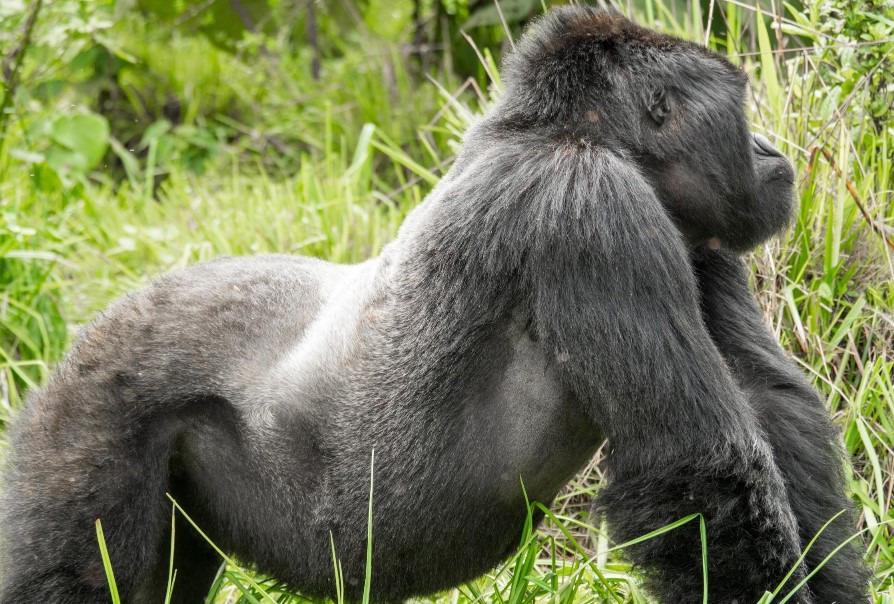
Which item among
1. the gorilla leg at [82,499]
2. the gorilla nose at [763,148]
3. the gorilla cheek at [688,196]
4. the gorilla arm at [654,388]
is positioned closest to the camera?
the gorilla arm at [654,388]

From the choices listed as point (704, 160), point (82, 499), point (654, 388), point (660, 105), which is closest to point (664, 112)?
point (660, 105)

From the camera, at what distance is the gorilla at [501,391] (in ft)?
7.63

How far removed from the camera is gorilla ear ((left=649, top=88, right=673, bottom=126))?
262 centimetres

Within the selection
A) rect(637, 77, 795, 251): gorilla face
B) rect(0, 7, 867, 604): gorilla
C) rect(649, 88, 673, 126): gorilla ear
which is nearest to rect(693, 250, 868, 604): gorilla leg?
rect(0, 7, 867, 604): gorilla

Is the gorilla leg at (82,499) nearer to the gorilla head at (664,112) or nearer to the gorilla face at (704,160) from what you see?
the gorilla head at (664,112)

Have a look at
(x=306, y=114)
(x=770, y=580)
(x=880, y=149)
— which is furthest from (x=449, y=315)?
(x=306, y=114)

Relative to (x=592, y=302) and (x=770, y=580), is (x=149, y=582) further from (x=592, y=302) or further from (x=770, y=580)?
(x=770, y=580)

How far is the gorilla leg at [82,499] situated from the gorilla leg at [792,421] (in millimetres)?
1508

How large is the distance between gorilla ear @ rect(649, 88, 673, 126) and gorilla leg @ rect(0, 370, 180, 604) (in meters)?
1.46

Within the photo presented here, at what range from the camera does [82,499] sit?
253 cm

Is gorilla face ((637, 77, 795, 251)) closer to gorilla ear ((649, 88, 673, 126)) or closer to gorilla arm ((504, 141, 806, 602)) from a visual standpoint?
gorilla ear ((649, 88, 673, 126))

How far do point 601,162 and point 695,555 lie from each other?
0.91 m

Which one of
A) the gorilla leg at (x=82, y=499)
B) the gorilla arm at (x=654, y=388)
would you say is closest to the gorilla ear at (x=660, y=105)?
the gorilla arm at (x=654, y=388)

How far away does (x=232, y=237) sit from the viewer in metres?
4.85
